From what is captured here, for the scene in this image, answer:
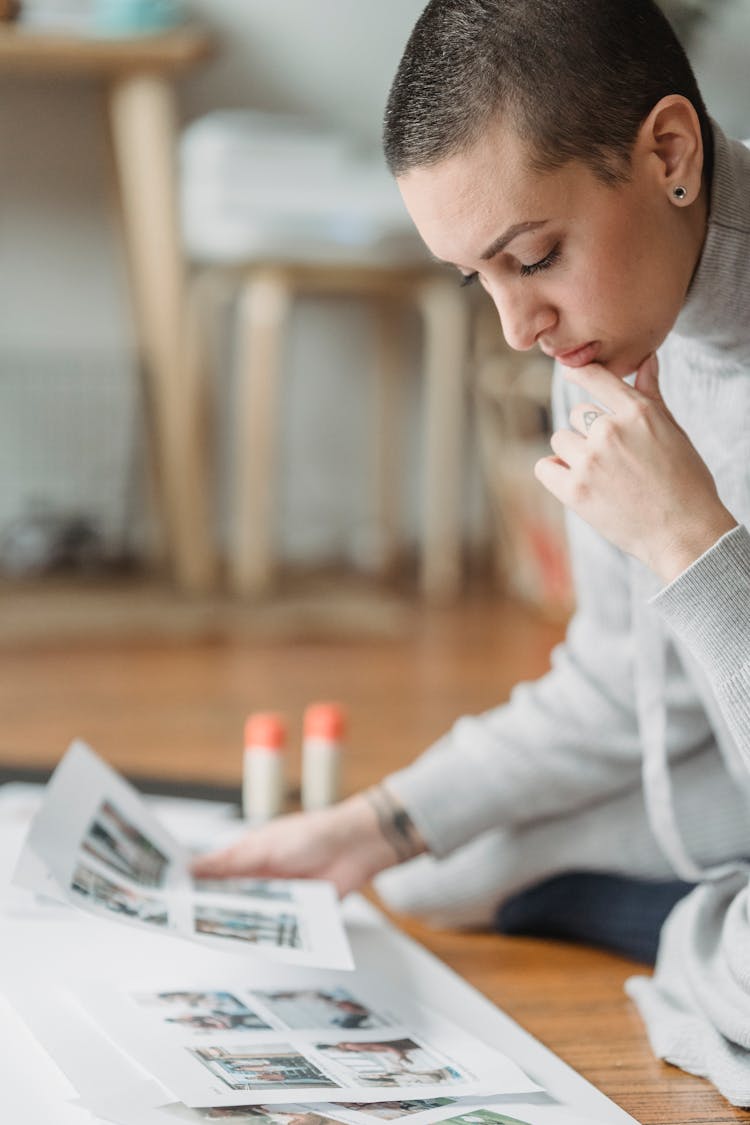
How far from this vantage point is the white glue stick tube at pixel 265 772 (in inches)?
53.6

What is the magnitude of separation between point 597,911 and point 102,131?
218 cm

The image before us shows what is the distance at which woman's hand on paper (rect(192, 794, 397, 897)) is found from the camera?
1.10 m

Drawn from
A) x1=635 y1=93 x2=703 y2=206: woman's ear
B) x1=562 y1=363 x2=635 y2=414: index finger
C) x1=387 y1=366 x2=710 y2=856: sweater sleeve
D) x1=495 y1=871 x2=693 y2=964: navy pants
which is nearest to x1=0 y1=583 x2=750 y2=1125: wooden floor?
x1=495 y1=871 x2=693 y2=964: navy pants

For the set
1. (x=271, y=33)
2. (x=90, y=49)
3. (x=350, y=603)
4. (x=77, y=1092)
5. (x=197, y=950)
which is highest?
(x=271, y=33)

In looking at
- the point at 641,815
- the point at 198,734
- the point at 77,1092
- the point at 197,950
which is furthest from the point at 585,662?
the point at 198,734

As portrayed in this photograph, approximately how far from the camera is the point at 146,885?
1.00 metres

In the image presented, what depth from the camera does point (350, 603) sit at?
2713mm

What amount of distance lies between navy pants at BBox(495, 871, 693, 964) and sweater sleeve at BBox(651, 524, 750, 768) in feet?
1.17

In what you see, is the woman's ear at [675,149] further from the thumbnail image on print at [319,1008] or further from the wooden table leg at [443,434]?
the wooden table leg at [443,434]

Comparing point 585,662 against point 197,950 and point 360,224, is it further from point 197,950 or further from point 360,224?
point 360,224

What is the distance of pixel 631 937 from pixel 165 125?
1.80 m

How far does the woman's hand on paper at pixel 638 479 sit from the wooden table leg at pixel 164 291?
1862 millimetres

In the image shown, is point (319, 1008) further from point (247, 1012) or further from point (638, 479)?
point (638, 479)

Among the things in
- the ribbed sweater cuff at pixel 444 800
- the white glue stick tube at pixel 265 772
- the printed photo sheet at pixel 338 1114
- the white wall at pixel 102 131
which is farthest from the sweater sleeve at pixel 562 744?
the white wall at pixel 102 131
